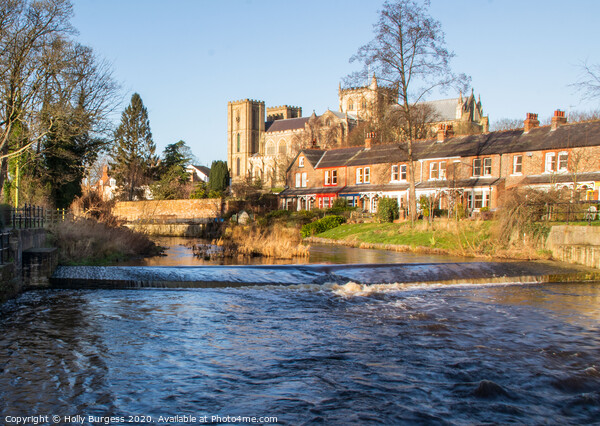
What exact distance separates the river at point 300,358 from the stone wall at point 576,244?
5.93 m

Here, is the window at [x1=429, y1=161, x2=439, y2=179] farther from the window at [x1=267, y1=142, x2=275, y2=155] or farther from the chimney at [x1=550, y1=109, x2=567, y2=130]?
the window at [x1=267, y1=142, x2=275, y2=155]

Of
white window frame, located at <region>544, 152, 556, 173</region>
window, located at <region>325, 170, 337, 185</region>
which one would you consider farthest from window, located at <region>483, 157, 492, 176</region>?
window, located at <region>325, 170, 337, 185</region>

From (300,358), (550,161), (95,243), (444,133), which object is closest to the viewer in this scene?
(300,358)

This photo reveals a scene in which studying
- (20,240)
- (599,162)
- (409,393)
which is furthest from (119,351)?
(599,162)

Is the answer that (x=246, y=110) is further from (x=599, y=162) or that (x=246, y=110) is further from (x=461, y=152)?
(x=599, y=162)

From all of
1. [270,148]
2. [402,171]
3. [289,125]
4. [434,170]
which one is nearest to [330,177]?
[402,171]

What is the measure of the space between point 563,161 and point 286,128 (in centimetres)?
8497

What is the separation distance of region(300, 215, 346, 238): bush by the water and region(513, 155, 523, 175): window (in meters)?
14.4

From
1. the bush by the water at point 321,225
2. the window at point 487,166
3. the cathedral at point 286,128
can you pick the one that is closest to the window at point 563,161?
the window at point 487,166

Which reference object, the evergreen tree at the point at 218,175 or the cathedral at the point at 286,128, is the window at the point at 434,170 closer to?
the cathedral at the point at 286,128

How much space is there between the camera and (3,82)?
76.4ft

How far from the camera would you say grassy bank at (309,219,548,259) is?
77.4ft

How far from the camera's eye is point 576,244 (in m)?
20.5

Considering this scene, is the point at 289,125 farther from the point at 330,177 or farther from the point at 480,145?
the point at 480,145
